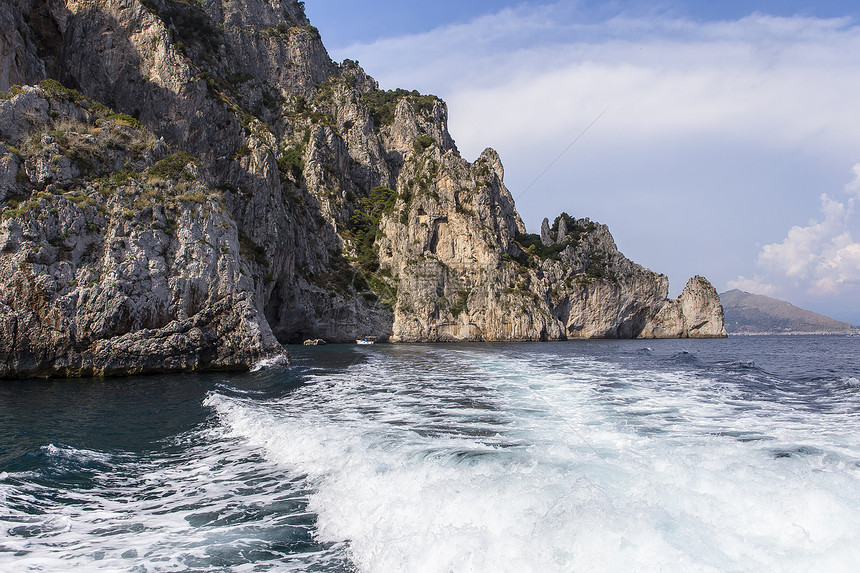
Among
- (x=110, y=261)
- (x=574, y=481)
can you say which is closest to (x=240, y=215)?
(x=110, y=261)

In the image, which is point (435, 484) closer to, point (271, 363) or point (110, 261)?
point (271, 363)

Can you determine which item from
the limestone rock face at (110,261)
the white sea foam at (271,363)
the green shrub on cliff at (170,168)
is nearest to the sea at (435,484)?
the limestone rock face at (110,261)

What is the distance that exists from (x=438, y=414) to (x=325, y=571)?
7.71 metres

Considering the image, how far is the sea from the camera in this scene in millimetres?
5051

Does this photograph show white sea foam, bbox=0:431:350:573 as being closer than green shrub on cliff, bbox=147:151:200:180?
Yes

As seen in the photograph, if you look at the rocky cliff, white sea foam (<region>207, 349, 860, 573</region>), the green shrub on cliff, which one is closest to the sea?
white sea foam (<region>207, 349, 860, 573</region>)

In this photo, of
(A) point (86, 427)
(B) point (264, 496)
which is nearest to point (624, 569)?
(B) point (264, 496)

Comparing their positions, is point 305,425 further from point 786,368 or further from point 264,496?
point 786,368

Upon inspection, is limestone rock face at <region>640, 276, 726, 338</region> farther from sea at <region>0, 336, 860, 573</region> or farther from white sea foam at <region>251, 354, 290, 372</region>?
white sea foam at <region>251, 354, 290, 372</region>

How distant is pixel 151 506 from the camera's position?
7031 millimetres

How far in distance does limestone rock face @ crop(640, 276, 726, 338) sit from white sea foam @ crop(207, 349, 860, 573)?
7997 cm

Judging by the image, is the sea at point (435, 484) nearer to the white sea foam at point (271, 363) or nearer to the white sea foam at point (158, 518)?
the white sea foam at point (158, 518)

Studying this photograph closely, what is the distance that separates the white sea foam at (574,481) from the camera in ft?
16.0

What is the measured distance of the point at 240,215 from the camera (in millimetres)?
51938
